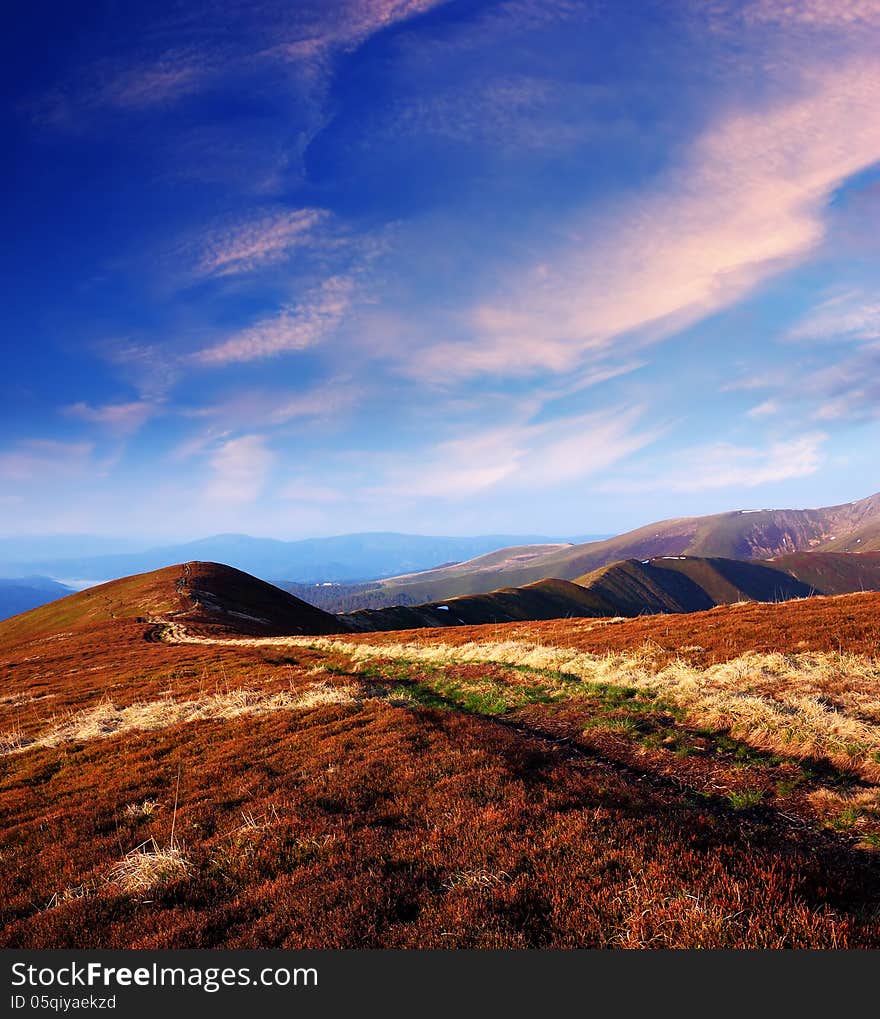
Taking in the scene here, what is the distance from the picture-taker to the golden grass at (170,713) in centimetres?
1911

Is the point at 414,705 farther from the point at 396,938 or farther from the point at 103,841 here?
the point at 396,938

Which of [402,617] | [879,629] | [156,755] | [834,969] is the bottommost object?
[402,617]

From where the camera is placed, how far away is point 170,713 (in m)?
21.0

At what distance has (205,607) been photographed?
79.0 m

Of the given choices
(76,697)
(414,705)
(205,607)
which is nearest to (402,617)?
(205,607)

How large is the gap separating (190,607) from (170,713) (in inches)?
2545

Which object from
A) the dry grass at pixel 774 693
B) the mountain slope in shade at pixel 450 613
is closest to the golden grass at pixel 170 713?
the dry grass at pixel 774 693

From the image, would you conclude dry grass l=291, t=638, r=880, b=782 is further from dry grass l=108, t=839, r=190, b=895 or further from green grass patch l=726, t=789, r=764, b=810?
dry grass l=108, t=839, r=190, b=895

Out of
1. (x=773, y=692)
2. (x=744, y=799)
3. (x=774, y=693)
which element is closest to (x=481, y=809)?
(x=744, y=799)

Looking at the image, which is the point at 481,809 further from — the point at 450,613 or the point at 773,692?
the point at 450,613

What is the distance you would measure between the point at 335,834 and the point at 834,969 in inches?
264

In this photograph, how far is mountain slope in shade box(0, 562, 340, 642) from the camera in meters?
75.1

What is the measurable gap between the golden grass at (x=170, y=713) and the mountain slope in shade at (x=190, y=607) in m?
44.0

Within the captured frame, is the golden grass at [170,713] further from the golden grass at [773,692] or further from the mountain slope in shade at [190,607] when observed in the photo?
the mountain slope in shade at [190,607]
